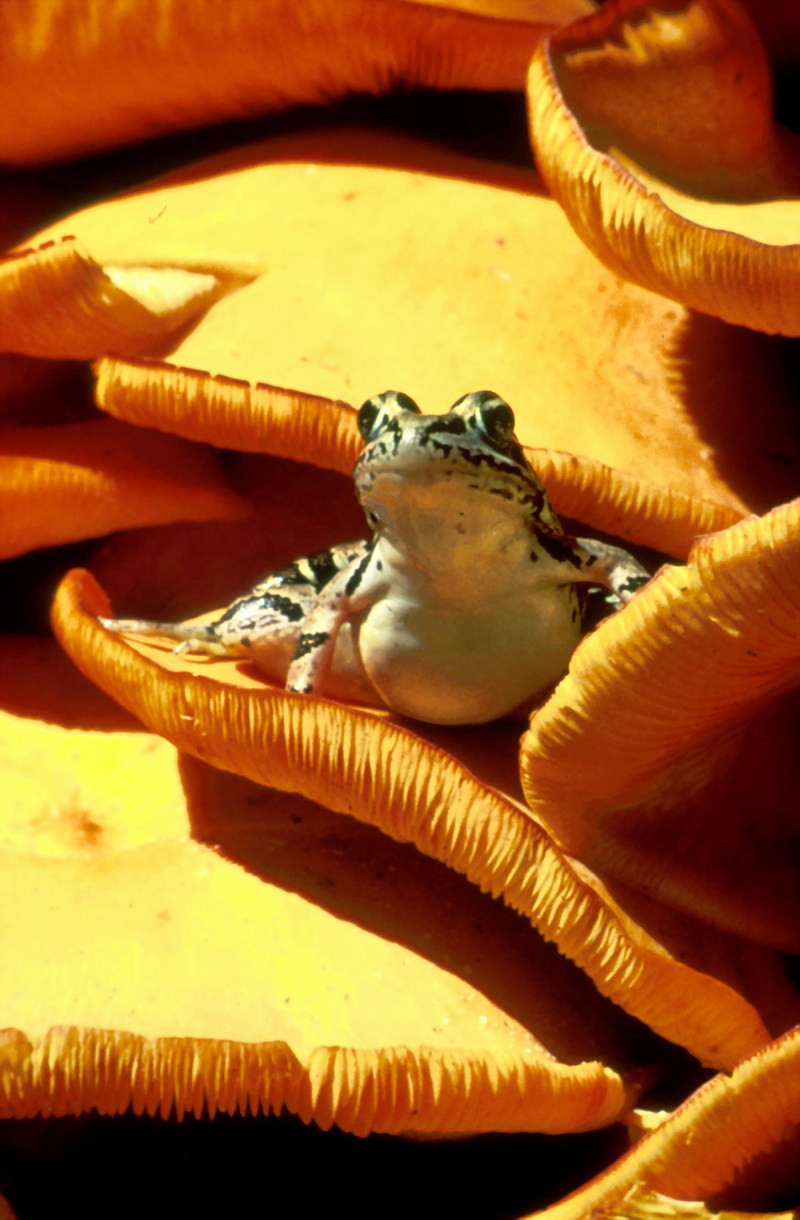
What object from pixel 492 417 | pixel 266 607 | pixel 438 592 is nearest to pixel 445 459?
pixel 492 417

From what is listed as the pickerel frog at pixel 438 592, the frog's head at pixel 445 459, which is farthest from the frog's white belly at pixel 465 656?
the frog's head at pixel 445 459

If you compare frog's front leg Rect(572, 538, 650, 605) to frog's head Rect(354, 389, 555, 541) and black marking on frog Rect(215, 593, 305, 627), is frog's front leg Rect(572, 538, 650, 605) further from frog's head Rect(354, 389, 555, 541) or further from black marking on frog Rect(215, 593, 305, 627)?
black marking on frog Rect(215, 593, 305, 627)

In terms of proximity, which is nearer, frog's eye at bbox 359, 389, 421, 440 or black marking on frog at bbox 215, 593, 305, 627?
frog's eye at bbox 359, 389, 421, 440

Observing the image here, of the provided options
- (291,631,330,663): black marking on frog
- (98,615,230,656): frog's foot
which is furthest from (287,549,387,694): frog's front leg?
(98,615,230,656): frog's foot

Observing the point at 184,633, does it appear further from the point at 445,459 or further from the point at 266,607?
the point at 445,459

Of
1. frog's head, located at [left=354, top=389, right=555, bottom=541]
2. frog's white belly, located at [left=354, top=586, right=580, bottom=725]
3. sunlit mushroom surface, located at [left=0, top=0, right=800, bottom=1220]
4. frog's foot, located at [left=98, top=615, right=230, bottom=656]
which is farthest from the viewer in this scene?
frog's foot, located at [left=98, top=615, right=230, bottom=656]

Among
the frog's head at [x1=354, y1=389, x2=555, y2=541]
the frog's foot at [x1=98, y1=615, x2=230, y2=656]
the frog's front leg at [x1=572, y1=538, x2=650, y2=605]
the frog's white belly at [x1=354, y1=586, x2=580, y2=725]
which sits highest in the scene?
the frog's head at [x1=354, y1=389, x2=555, y2=541]

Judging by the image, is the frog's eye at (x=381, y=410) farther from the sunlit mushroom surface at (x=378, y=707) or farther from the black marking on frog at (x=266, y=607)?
the black marking on frog at (x=266, y=607)
